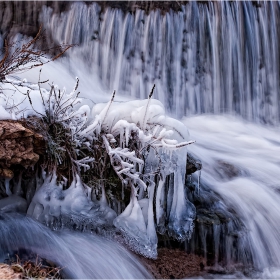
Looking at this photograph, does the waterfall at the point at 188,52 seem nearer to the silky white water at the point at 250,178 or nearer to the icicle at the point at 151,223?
the silky white water at the point at 250,178

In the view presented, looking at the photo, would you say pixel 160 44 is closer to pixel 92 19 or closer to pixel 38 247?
pixel 92 19

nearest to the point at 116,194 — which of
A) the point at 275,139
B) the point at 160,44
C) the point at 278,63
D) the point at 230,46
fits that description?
the point at 275,139

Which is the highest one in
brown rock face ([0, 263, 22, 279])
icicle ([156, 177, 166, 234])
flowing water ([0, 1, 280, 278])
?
flowing water ([0, 1, 280, 278])

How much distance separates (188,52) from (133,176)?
4.59 m

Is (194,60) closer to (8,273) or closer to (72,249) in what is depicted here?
(72,249)

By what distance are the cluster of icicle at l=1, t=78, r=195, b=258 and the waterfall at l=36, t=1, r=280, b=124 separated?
3.60m

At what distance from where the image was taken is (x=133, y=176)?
3006 millimetres

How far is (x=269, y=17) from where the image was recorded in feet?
24.1

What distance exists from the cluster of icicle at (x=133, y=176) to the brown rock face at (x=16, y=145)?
0.26 meters

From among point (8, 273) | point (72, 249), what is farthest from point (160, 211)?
point (8, 273)

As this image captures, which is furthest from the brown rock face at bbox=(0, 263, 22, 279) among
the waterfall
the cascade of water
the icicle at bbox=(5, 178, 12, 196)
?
the waterfall

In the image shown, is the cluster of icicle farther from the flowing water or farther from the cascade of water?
the flowing water

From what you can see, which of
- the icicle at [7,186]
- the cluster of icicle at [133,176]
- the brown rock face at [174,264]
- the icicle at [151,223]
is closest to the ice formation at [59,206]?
the cluster of icicle at [133,176]

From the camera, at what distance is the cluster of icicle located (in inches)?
117
